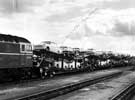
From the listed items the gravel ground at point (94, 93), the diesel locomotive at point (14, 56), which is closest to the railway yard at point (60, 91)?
the gravel ground at point (94, 93)

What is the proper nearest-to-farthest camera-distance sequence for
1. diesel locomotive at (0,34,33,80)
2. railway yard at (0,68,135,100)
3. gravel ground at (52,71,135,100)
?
1. railway yard at (0,68,135,100)
2. gravel ground at (52,71,135,100)
3. diesel locomotive at (0,34,33,80)

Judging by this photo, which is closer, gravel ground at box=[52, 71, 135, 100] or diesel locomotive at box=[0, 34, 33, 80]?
gravel ground at box=[52, 71, 135, 100]

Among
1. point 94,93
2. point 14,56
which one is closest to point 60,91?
point 94,93

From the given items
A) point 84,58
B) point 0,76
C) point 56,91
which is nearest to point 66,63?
point 84,58

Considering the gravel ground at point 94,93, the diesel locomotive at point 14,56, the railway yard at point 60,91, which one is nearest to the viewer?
the railway yard at point 60,91

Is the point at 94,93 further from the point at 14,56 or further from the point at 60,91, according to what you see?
the point at 14,56

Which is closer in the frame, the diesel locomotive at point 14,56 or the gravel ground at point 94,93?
the gravel ground at point 94,93

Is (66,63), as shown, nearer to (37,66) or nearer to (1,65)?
(37,66)

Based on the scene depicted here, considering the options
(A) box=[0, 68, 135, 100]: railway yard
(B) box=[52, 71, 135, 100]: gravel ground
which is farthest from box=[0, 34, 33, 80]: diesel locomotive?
(B) box=[52, 71, 135, 100]: gravel ground

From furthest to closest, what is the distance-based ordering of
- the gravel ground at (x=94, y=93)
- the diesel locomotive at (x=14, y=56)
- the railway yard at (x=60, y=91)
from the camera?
1. the diesel locomotive at (x=14, y=56)
2. the gravel ground at (x=94, y=93)
3. the railway yard at (x=60, y=91)

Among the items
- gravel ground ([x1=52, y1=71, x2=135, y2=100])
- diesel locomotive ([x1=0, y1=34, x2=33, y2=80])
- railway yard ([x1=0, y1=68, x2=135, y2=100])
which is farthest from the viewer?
diesel locomotive ([x1=0, y1=34, x2=33, y2=80])

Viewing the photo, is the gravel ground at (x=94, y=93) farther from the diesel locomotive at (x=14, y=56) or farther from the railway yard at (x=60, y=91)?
the diesel locomotive at (x=14, y=56)

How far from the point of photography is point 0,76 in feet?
67.9

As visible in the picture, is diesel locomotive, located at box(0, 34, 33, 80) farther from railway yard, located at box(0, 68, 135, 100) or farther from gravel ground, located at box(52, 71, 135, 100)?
gravel ground, located at box(52, 71, 135, 100)
